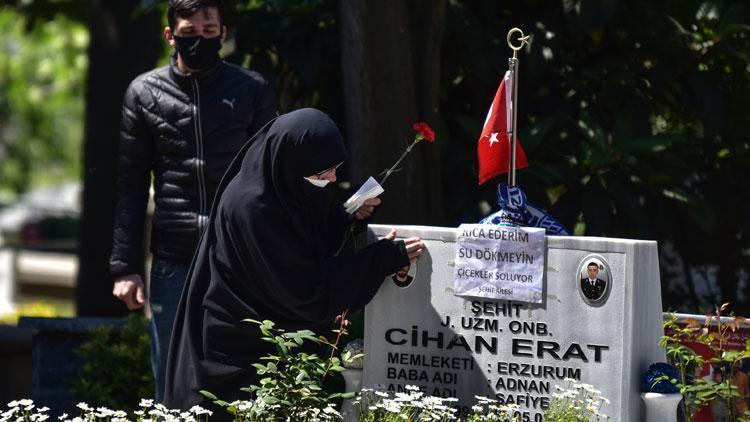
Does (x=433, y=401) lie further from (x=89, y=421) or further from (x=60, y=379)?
(x=60, y=379)

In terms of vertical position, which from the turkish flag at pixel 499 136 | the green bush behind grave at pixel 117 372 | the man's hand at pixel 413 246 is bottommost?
the green bush behind grave at pixel 117 372

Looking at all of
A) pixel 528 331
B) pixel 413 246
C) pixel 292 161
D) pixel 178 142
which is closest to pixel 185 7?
pixel 178 142

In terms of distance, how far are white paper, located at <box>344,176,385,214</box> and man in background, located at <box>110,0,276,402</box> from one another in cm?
58

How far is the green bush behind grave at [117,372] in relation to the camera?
257 inches

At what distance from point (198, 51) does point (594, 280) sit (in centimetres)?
187

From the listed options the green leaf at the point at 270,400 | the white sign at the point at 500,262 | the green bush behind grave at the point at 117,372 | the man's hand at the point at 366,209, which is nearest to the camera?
the green leaf at the point at 270,400

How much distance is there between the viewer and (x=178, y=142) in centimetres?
527

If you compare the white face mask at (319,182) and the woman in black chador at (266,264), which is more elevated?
the white face mask at (319,182)

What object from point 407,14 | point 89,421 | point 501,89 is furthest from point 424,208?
point 89,421

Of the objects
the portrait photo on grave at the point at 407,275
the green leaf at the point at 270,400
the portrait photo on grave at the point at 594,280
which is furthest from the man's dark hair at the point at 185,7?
the portrait photo on grave at the point at 594,280

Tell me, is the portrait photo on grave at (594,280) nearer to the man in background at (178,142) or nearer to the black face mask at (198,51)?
the man in background at (178,142)

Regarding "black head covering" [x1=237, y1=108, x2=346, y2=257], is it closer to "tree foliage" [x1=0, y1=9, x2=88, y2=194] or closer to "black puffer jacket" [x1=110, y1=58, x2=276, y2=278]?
"black puffer jacket" [x1=110, y1=58, x2=276, y2=278]

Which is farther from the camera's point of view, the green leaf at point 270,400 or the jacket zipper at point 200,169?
the jacket zipper at point 200,169

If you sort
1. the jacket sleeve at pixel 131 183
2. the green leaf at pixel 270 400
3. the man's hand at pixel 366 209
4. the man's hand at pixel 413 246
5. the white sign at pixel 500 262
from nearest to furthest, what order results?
the green leaf at pixel 270 400, the white sign at pixel 500 262, the man's hand at pixel 413 246, the man's hand at pixel 366 209, the jacket sleeve at pixel 131 183
